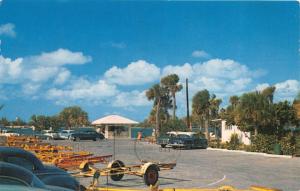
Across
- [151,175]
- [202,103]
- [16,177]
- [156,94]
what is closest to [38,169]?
[16,177]

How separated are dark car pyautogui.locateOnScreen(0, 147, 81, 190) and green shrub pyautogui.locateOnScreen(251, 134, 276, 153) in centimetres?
2556

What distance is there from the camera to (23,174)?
672cm

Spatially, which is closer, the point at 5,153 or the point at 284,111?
the point at 5,153

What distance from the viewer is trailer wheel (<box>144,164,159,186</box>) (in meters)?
14.7

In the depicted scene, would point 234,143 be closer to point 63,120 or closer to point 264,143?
point 264,143

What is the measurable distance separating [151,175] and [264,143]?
21251 millimetres

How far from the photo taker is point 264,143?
34.6m

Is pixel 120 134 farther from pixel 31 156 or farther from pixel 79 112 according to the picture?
pixel 31 156

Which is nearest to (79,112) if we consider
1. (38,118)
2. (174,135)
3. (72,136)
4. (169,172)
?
(38,118)

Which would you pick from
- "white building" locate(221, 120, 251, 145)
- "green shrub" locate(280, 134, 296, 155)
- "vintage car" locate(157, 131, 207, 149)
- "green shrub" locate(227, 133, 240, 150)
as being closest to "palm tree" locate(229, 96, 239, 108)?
"white building" locate(221, 120, 251, 145)

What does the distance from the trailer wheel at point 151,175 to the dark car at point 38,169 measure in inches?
176

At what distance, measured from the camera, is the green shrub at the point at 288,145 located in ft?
105

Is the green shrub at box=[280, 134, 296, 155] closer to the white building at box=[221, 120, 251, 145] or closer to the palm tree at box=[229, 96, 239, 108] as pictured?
the white building at box=[221, 120, 251, 145]

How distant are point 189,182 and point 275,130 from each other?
23871 mm
